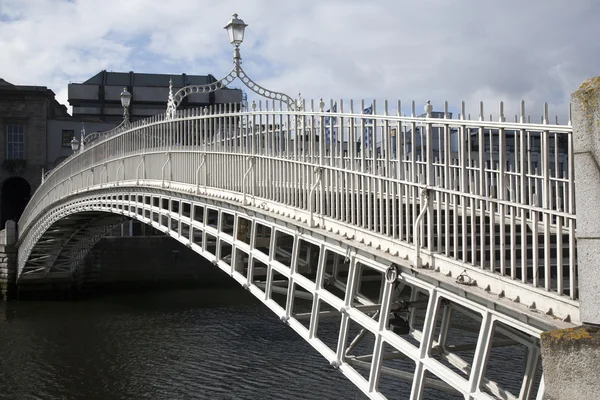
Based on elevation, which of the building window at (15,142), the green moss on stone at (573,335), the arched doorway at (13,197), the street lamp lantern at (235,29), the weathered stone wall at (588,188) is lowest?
the green moss on stone at (573,335)

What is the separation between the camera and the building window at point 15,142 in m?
50.3

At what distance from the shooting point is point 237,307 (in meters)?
28.9

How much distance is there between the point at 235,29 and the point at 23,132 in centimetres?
4072

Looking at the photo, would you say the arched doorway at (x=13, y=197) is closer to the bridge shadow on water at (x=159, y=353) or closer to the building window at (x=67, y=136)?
the building window at (x=67, y=136)

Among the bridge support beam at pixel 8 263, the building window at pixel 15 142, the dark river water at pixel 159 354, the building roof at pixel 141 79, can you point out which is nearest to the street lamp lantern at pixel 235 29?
the dark river water at pixel 159 354

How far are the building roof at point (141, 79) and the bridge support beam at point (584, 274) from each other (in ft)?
207

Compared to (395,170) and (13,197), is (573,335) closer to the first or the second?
(395,170)

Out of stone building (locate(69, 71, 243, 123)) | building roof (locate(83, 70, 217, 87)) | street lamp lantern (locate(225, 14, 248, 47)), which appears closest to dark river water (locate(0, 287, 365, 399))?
street lamp lantern (locate(225, 14, 248, 47))

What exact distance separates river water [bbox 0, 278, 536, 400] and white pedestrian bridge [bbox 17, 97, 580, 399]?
243cm

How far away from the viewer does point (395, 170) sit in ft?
35.3

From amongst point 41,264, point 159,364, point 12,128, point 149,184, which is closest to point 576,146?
point 149,184

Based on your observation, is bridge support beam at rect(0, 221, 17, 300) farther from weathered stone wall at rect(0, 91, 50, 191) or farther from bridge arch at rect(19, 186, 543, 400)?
bridge arch at rect(19, 186, 543, 400)

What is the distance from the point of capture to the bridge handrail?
5.76 meters

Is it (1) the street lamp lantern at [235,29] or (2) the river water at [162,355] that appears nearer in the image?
(1) the street lamp lantern at [235,29]
